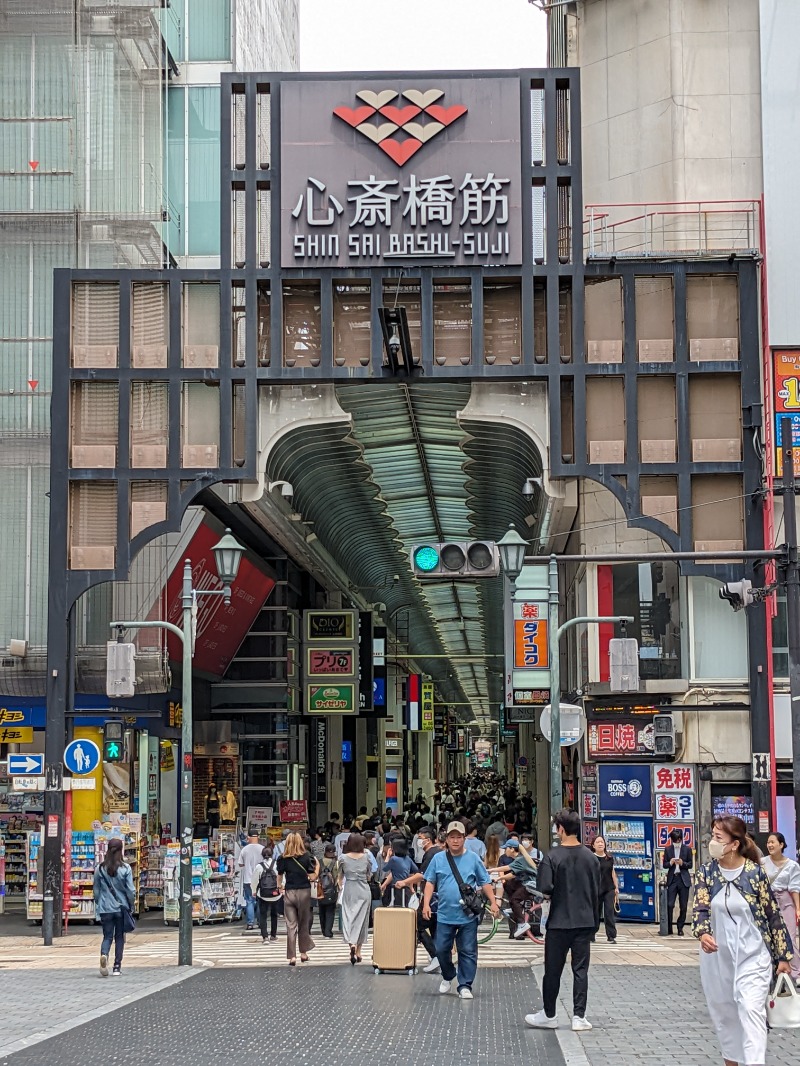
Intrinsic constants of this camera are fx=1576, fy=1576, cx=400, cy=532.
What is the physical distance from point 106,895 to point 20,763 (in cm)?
781

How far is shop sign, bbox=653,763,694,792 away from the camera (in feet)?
89.7

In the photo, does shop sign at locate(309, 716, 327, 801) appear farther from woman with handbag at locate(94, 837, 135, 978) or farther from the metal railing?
woman with handbag at locate(94, 837, 135, 978)

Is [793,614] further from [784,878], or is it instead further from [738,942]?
[738,942]

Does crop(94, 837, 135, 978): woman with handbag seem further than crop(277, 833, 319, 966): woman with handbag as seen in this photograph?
No

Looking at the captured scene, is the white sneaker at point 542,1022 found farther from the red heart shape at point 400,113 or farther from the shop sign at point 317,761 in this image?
the shop sign at point 317,761

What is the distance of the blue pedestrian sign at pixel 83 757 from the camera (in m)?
25.2

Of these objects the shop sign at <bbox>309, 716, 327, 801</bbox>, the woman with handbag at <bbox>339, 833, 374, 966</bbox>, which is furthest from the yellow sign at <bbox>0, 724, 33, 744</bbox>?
the shop sign at <bbox>309, 716, 327, 801</bbox>

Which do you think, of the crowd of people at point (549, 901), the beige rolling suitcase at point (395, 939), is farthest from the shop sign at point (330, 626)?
the beige rolling suitcase at point (395, 939)

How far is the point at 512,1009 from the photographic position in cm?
1513

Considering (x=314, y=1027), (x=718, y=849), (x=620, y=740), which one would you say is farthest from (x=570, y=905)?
(x=620, y=740)

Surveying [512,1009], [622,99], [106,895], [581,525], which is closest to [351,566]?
[581,525]

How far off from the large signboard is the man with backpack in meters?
10.00

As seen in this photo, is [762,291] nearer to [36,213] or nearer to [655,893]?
[655,893]

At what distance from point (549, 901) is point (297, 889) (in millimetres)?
5298
